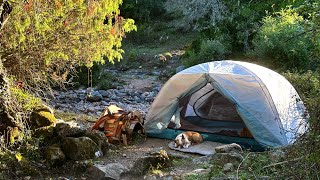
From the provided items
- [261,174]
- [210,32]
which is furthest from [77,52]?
[210,32]

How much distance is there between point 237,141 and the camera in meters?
6.79

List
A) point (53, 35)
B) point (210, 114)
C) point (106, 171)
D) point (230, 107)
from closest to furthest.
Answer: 1. point (106, 171)
2. point (53, 35)
3. point (230, 107)
4. point (210, 114)

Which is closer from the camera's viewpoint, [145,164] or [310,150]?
[310,150]

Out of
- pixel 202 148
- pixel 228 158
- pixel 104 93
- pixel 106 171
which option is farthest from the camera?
pixel 104 93

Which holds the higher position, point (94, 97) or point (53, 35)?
point (53, 35)

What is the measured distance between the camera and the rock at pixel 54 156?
5.41m

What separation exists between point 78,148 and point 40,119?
80 centimetres

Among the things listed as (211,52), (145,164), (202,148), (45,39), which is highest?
(45,39)

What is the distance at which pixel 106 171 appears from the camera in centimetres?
511

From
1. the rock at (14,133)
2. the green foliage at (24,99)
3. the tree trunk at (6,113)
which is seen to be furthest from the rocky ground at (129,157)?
the green foliage at (24,99)

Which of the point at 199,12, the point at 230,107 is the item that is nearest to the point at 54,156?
the point at 230,107

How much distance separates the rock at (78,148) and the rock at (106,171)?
0.44 m

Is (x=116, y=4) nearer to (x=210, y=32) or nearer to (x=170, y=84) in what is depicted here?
(x=170, y=84)

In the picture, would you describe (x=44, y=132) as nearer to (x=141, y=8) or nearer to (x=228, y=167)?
(x=228, y=167)
